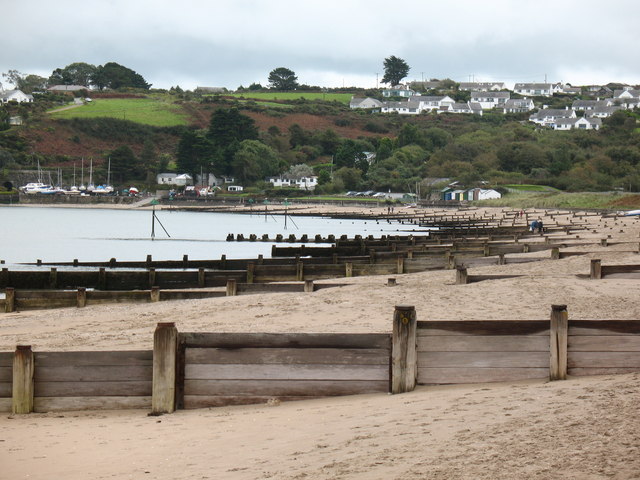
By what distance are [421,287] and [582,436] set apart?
1142 cm

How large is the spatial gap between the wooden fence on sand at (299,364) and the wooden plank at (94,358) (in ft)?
0.03

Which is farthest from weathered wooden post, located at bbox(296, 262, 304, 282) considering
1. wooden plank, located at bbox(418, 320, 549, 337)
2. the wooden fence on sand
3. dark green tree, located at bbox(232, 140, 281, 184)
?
dark green tree, located at bbox(232, 140, 281, 184)

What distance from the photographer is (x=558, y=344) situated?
9.62 metres

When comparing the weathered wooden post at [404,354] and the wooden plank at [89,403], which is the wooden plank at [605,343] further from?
the wooden plank at [89,403]

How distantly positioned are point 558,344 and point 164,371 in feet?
13.5

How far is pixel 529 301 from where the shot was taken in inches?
603

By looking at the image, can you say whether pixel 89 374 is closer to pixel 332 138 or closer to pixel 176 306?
pixel 176 306

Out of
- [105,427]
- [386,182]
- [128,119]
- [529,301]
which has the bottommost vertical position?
[105,427]

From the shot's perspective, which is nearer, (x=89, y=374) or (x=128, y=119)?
(x=89, y=374)

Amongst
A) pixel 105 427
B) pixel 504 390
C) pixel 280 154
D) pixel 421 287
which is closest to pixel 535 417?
pixel 504 390

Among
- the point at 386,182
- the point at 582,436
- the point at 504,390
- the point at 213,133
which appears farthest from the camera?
the point at 213,133

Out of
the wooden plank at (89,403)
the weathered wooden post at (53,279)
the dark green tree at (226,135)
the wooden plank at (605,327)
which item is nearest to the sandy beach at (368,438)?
the wooden plank at (89,403)

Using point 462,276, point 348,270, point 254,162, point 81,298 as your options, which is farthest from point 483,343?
point 254,162

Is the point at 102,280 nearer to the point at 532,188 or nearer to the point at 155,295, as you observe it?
the point at 155,295
